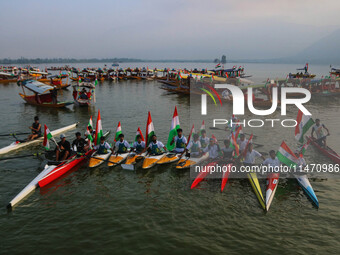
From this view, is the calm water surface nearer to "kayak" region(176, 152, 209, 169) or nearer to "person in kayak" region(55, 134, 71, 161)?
"kayak" region(176, 152, 209, 169)

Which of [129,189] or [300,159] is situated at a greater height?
[300,159]

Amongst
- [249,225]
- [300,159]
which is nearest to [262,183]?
[300,159]

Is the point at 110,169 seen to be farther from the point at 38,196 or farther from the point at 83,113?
the point at 83,113

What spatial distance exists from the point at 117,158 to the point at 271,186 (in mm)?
9660

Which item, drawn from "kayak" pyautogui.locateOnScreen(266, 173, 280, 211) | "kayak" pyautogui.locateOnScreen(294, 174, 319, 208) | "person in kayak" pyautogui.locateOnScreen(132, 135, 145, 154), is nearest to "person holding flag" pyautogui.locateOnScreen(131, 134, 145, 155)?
"person in kayak" pyautogui.locateOnScreen(132, 135, 145, 154)

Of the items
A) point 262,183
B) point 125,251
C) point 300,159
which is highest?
point 300,159

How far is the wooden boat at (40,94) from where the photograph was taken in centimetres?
3538

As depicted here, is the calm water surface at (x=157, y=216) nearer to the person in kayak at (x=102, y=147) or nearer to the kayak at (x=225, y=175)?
the kayak at (x=225, y=175)

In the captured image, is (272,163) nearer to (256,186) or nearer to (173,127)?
(256,186)

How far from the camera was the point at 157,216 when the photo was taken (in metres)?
11.8

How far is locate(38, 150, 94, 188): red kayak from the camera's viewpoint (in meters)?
14.2

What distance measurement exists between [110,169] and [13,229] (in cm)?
656

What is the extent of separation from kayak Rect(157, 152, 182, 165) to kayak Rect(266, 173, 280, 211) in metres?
5.98

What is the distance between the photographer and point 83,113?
35250 millimetres
